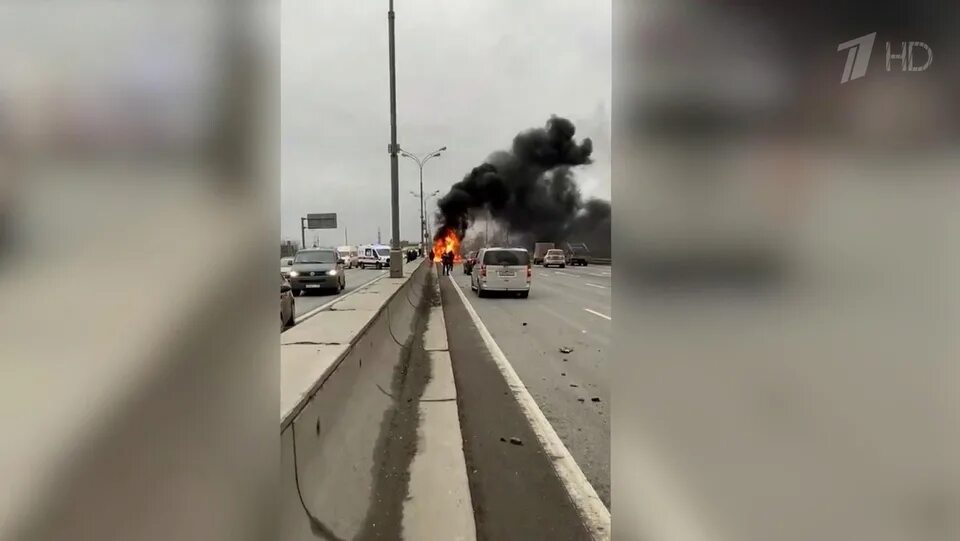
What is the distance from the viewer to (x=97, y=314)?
1161mm

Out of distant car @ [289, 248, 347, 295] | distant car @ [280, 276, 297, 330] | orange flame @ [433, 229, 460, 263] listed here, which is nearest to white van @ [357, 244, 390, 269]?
orange flame @ [433, 229, 460, 263]

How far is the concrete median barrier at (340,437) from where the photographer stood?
8.38 ft

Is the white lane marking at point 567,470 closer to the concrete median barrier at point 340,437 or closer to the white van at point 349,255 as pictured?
the concrete median barrier at point 340,437

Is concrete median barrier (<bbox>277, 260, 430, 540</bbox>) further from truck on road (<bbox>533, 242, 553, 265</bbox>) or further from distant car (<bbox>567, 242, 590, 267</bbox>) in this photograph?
truck on road (<bbox>533, 242, 553, 265</bbox>)

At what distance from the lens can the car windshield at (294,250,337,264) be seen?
19328mm

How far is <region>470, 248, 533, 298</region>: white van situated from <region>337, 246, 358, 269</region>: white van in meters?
30.2

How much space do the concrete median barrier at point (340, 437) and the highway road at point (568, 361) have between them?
133 cm

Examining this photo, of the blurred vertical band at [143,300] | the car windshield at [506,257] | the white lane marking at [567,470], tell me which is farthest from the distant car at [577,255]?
the blurred vertical band at [143,300]

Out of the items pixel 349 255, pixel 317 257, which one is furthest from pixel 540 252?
pixel 317 257

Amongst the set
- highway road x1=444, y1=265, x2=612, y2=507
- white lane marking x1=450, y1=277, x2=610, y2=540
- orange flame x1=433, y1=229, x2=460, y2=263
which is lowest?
highway road x1=444, y1=265, x2=612, y2=507

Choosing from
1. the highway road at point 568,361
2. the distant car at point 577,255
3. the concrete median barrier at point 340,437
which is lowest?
the highway road at point 568,361

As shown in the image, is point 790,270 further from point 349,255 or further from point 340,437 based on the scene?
point 349,255

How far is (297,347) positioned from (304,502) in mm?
2266

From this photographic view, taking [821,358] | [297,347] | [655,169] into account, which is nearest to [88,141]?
[655,169]
